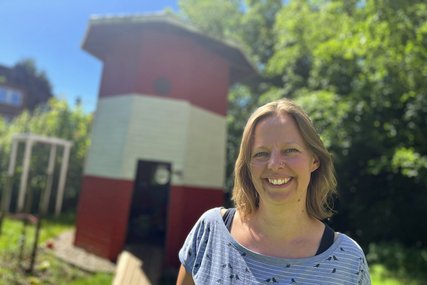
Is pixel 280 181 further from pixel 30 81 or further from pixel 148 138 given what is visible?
pixel 30 81

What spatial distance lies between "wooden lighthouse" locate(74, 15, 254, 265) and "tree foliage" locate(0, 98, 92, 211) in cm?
696

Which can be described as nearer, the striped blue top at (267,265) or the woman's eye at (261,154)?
the striped blue top at (267,265)

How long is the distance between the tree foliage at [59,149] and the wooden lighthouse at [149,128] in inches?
274

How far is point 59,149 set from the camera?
54.2 ft

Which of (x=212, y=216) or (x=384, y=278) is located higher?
(x=212, y=216)

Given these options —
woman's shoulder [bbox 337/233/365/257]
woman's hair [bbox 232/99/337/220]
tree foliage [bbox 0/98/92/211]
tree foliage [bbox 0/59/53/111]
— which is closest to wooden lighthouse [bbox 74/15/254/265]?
tree foliage [bbox 0/98/92/211]

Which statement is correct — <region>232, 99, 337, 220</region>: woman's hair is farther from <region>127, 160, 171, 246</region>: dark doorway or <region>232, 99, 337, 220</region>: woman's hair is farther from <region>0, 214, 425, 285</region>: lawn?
<region>127, 160, 171, 246</region>: dark doorway

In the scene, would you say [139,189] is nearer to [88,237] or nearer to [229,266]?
[88,237]

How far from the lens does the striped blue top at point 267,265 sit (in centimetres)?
151

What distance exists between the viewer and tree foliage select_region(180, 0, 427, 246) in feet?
23.8

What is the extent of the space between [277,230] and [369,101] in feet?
33.7

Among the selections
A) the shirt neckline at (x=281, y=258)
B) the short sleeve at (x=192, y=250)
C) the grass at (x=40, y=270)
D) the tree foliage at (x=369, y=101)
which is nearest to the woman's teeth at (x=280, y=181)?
the shirt neckline at (x=281, y=258)

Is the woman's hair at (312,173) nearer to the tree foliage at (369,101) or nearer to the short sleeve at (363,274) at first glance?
the short sleeve at (363,274)

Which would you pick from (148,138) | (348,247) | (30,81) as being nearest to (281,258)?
(348,247)
